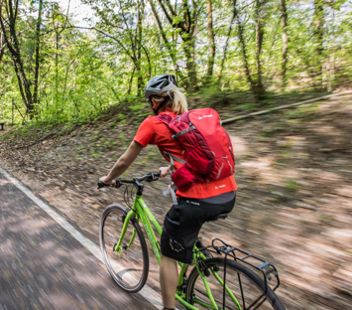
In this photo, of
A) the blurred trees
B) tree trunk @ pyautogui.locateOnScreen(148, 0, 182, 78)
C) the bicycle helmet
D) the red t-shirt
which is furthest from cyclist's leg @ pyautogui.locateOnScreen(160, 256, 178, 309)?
tree trunk @ pyautogui.locateOnScreen(148, 0, 182, 78)

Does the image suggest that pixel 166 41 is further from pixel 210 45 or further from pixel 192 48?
pixel 210 45

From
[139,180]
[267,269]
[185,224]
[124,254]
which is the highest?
[139,180]

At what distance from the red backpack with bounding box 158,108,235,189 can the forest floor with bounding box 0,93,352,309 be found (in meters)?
1.84

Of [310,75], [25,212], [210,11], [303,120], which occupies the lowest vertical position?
[25,212]

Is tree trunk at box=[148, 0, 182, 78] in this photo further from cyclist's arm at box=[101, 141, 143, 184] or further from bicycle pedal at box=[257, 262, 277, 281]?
bicycle pedal at box=[257, 262, 277, 281]

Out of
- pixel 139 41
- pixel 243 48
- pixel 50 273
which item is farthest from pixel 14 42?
pixel 50 273

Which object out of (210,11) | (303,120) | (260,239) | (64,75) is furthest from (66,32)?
(260,239)

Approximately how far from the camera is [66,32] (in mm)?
18984

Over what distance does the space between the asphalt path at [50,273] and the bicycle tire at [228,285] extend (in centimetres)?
79

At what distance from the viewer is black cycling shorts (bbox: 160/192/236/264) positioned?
276cm

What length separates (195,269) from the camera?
300 cm

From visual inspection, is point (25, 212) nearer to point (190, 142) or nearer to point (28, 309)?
point (28, 309)

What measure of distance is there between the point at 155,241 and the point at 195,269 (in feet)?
2.19

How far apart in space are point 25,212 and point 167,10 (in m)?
11.3
